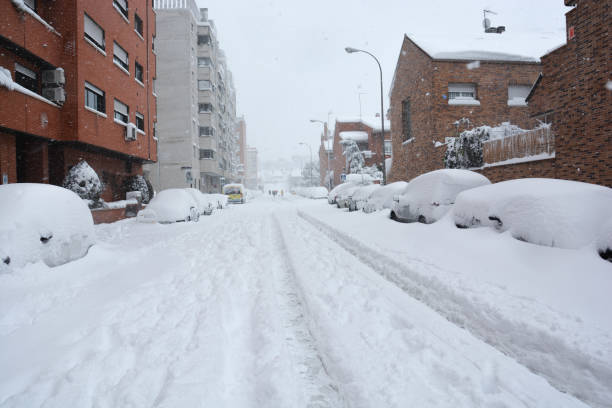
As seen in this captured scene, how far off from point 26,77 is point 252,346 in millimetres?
14218

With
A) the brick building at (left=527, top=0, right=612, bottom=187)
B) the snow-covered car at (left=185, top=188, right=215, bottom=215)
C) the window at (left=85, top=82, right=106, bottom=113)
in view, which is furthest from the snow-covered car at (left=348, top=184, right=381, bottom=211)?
the window at (left=85, top=82, right=106, bottom=113)

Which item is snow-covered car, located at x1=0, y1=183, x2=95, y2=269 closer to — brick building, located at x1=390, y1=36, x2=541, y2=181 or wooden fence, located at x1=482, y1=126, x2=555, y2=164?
wooden fence, located at x1=482, y1=126, x2=555, y2=164

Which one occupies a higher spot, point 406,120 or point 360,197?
point 406,120

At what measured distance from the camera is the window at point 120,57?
15.1 metres

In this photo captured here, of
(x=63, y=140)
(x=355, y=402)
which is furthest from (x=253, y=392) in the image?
(x=63, y=140)

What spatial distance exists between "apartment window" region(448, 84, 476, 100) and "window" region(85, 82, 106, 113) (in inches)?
720

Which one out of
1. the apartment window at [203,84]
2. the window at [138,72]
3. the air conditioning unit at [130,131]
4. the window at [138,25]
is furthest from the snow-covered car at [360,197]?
the apartment window at [203,84]

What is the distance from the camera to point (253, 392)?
2.15m

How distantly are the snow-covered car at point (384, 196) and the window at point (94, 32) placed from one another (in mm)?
14104

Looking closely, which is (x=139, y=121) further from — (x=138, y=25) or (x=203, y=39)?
(x=203, y=39)

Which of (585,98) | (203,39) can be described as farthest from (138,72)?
(203,39)

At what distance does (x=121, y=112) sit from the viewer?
15.6 m

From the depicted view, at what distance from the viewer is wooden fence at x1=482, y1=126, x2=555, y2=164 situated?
1007 cm

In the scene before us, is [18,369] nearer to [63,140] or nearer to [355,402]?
[355,402]
